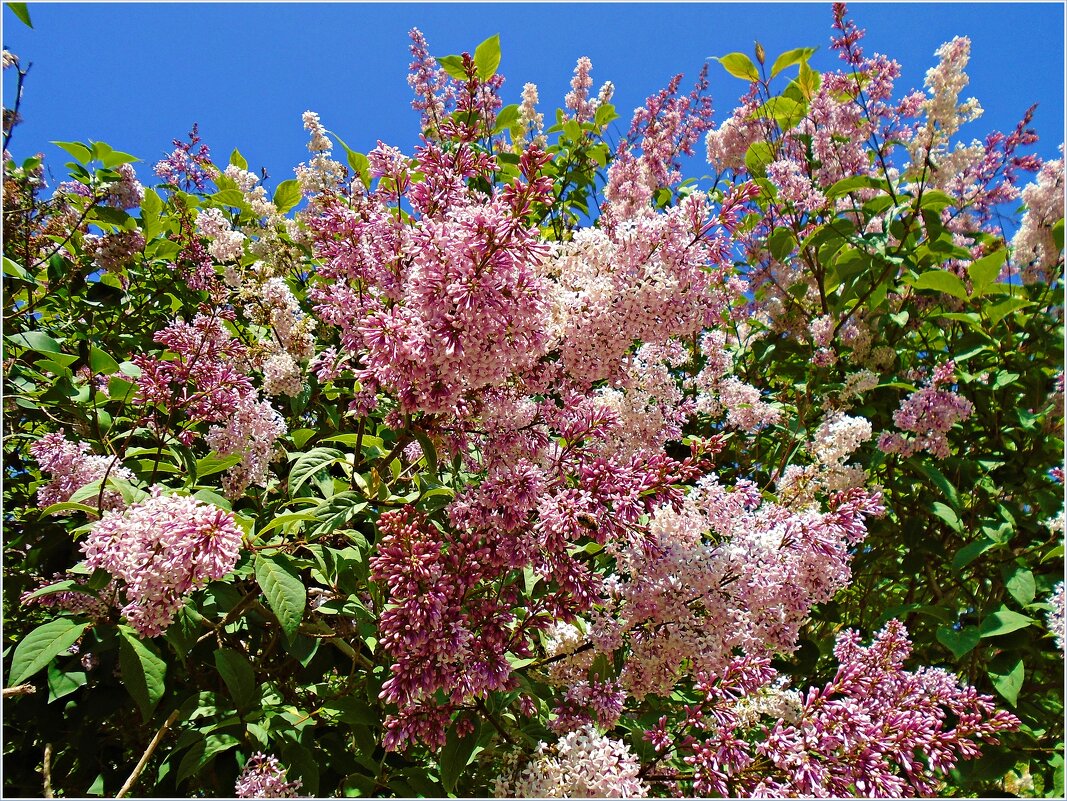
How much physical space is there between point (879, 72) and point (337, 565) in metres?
3.84

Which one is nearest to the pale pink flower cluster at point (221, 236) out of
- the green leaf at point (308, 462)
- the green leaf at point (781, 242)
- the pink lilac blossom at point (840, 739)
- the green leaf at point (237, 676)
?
the green leaf at point (308, 462)

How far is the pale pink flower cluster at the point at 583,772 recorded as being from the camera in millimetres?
1508

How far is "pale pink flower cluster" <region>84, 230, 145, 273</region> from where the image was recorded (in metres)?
3.23

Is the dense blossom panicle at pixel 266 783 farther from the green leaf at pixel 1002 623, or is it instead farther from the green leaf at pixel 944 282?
the green leaf at pixel 944 282

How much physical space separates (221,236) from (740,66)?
304 centimetres

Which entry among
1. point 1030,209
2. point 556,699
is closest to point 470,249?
point 556,699

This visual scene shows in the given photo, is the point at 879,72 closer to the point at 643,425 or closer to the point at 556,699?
the point at 643,425

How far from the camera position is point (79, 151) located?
327 cm

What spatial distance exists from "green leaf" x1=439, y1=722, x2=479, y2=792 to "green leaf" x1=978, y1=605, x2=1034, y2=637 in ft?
6.45

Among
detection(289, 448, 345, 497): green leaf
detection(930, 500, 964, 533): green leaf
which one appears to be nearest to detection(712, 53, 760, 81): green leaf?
detection(930, 500, 964, 533): green leaf

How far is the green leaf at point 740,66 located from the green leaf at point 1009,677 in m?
3.29

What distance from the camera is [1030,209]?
316 cm

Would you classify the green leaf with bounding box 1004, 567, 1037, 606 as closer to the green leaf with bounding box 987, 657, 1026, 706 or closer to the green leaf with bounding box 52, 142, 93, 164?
the green leaf with bounding box 987, 657, 1026, 706

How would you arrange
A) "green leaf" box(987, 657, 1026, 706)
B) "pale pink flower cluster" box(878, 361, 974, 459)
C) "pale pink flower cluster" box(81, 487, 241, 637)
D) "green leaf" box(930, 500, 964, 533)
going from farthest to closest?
1. "pale pink flower cluster" box(878, 361, 974, 459)
2. "green leaf" box(930, 500, 964, 533)
3. "green leaf" box(987, 657, 1026, 706)
4. "pale pink flower cluster" box(81, 487, 241, 637)
